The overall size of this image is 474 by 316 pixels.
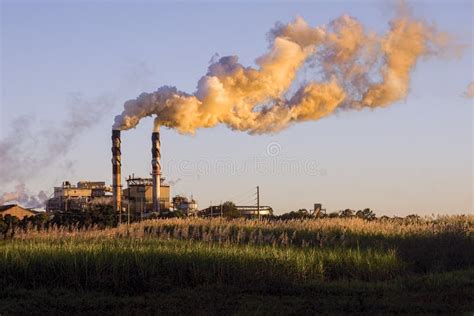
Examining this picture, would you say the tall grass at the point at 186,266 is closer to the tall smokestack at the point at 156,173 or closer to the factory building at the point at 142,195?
the tall smokestack at the point at 156,173

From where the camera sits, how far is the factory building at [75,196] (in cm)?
7722

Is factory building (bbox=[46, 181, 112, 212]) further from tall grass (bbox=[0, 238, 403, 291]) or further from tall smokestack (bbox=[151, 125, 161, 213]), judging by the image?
tall grass (bbox=[0, 238, 403, 291])

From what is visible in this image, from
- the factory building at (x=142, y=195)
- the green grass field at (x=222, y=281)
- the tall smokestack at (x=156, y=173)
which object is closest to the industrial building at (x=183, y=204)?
the factory building at (x=142, y=195)

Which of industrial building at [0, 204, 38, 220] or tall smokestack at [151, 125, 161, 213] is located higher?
tall smokestack at [151, 125, 161, 213]

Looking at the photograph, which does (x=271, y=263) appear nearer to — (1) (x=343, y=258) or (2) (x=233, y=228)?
(1) (x=343, y=258)

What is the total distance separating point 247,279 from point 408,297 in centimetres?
425

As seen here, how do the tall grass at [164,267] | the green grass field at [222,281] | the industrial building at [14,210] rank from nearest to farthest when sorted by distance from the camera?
the green grass field at [222,281]
the tall grass at [164,267]
the industrial building at [14,210]

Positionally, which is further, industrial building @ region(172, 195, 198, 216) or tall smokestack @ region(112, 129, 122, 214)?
industrial building @ region(172, 195, 198, 216)

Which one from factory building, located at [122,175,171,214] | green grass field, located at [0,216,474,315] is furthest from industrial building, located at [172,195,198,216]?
green grass field, located at [0,216,474,315]

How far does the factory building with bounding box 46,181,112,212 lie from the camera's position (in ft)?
253

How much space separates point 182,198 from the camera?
83188mm

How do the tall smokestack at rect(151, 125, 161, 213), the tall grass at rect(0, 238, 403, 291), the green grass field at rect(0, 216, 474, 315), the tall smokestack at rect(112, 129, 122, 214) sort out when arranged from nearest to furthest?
1. the green grass field at rect(0, 216, 474, 315)
2. the tall grass at rect(0, 238, 403, 291)
3. the tall smokestack at rect(112, 129, 122, 214)
4. the tall smokestack at rect(151, 125, 161, 213)

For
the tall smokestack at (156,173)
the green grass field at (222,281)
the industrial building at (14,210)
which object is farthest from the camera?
the industrial building at (14,210)

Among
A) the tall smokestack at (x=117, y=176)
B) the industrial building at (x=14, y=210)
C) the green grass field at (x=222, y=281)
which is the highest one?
the tall smokestack at (x=117, y=176)
